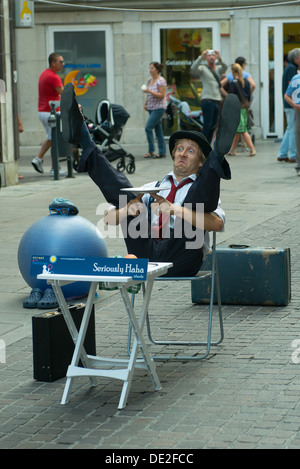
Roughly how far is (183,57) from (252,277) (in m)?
16.4

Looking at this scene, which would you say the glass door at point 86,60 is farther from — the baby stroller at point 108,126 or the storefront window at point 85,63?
the baby stroller at point 108,126

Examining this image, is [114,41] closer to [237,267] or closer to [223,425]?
[237,267]

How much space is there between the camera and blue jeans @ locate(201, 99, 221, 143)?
1883cm

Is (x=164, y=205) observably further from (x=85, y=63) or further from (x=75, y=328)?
(x=85, y=63)

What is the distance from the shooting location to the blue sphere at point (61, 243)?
7.51 metres

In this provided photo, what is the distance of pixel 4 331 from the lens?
22.1ft

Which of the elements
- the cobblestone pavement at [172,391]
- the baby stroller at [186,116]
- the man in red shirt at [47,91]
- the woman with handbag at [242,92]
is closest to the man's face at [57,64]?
the man in red shirt at [47,91]

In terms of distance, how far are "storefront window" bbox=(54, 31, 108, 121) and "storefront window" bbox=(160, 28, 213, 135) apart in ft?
5.10

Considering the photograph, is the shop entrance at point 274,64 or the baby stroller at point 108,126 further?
the shop entrance at point 274,64

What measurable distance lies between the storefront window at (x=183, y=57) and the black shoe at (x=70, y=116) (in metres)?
17.3

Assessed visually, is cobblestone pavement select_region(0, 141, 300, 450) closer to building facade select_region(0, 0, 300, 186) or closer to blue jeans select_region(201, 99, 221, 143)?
blue jeans select_region(201, 99, 221, 143)

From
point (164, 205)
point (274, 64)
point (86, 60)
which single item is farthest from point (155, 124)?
point (164, 205)

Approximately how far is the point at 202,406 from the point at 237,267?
8.25ft

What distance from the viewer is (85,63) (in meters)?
23.2
